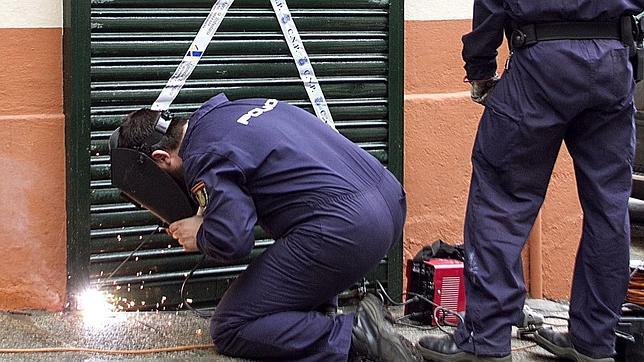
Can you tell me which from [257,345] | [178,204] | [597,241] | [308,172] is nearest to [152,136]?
[178,204]

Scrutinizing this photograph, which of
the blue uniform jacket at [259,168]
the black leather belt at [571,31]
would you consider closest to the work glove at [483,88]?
the black leather belt at [571,31]

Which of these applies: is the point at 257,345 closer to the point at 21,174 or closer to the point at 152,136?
the point at 152,136

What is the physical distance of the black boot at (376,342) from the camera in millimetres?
4934

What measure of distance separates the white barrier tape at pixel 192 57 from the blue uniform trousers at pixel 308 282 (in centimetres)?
115

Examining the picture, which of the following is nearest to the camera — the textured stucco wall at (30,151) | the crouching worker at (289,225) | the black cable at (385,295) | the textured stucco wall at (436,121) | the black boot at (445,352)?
the crouching worker at (289,225)

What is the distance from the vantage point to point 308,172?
488cm

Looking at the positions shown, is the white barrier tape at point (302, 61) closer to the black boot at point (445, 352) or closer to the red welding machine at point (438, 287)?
the red welding machine at point (438, 287)

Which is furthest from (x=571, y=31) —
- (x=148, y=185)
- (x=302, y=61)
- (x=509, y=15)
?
(x=148, y=185)

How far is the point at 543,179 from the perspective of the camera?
4.95m

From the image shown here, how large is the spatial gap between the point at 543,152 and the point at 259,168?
3.86 feet

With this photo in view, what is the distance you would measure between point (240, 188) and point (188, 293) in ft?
4.32

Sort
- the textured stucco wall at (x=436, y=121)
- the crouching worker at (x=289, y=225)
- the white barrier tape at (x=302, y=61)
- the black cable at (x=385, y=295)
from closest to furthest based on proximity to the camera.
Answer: the crouching worker at (x=289, y=225)
the white barrier tape at (x=302, y=61)
the black cable at (x=385, y=295)
the textured stucco wall at (x=436, y=121)

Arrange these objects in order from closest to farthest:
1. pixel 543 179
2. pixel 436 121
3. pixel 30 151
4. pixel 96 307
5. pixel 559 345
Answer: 1. pixel 543 179
2. pixel 559 345
3. pixel 30 151
4. pixel 96 307
5. pixel 436 121

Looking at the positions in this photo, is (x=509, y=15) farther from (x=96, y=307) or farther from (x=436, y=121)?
(x=96, y=307)
